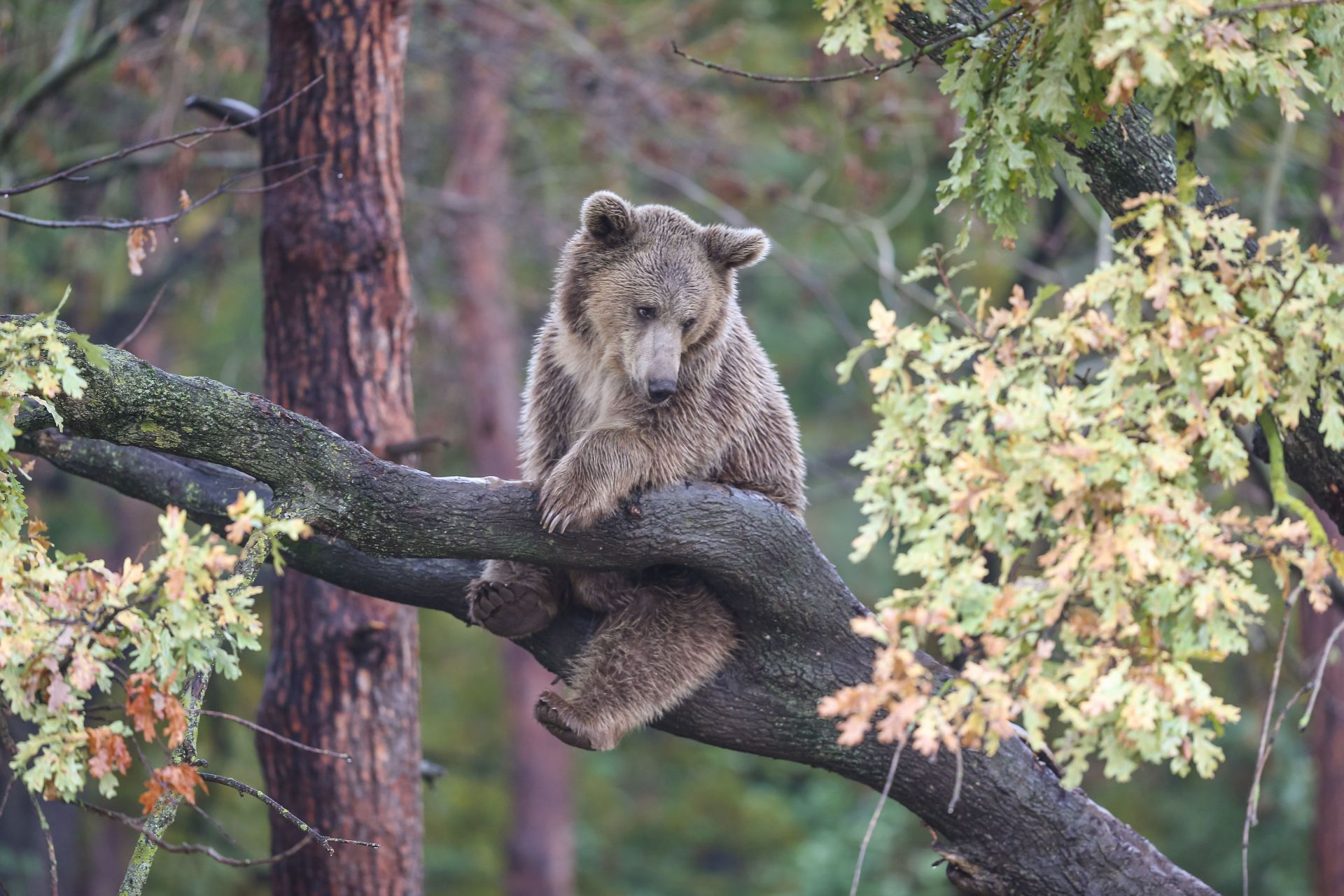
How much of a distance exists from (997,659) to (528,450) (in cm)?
286

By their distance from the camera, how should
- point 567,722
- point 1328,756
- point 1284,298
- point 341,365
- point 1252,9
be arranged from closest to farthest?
point 1252,9
point 1284,298
point 567,722
point 341,365
point 1328,756

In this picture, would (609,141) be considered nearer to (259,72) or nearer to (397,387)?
(259,72)

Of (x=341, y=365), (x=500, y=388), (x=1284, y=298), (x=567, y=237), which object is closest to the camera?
(x=1284, y=298)

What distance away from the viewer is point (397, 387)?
6.15 meters

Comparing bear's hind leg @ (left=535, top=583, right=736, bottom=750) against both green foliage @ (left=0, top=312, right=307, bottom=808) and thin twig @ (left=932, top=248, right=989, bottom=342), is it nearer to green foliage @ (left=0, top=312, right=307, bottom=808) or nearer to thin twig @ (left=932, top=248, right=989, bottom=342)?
green foliage @ (left=0, top=312, right=307, bottom=808)

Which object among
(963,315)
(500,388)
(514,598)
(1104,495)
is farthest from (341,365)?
(500,388)

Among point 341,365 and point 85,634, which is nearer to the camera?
point 85,634

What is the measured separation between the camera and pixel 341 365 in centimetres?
597

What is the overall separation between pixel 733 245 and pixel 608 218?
53cm

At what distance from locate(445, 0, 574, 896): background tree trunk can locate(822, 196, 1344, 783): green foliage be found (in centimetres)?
935

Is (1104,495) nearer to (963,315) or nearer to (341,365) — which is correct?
(963,315)

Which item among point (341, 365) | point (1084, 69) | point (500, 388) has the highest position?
point (500, 388)

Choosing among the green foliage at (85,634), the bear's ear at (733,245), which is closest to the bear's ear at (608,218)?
the bear's ear at (733,245)

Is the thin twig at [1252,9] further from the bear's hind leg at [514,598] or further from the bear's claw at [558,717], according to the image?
the bear's claw at [558,717]
